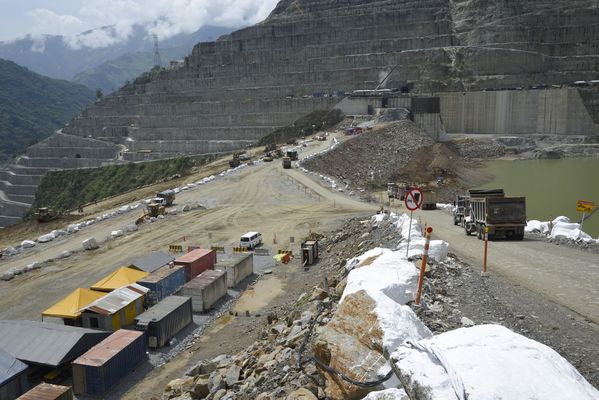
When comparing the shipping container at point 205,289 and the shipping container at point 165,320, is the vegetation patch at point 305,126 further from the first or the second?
the shipping container at point 165,320

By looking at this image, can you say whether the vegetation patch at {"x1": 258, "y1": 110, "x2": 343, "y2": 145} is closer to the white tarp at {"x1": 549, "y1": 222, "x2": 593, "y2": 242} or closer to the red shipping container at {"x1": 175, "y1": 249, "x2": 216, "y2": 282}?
the red shipping container at {"x1": 175, "y1": 249, "x2": 216, "y2": 282}

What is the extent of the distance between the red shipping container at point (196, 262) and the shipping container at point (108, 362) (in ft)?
19.0

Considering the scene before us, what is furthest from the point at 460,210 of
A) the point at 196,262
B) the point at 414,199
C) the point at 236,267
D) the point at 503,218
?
the point at 414,199

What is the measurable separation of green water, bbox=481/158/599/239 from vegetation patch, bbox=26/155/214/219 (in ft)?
110

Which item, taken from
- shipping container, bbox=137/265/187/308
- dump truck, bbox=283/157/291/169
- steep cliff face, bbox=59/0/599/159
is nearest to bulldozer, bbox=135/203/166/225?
shipping container, bbox=137/265/187/308

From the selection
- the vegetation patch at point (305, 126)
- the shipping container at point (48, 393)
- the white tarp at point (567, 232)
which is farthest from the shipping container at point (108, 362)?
the vegetation patch at point (305, 126)

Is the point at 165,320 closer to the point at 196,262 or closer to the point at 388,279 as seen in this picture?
the point at 196,262

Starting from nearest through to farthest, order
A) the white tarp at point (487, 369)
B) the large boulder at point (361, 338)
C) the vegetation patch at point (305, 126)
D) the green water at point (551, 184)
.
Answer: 1. the white tarp at point (487, 369)
2. the large boulder at point (361, 338)
3. the green water at point (551, 184)
4. the vegetation patch at point (305, 126)

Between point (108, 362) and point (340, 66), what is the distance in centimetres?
Answer: 6450

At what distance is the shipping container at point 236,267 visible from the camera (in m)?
21.3

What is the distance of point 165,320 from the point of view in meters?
16.2

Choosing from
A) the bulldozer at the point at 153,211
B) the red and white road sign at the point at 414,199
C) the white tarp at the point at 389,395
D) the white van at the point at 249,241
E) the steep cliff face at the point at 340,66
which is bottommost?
the white van at the point at 249,241

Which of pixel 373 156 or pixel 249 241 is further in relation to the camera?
pixel 373 156

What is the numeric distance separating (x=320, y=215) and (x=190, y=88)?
55.8m
